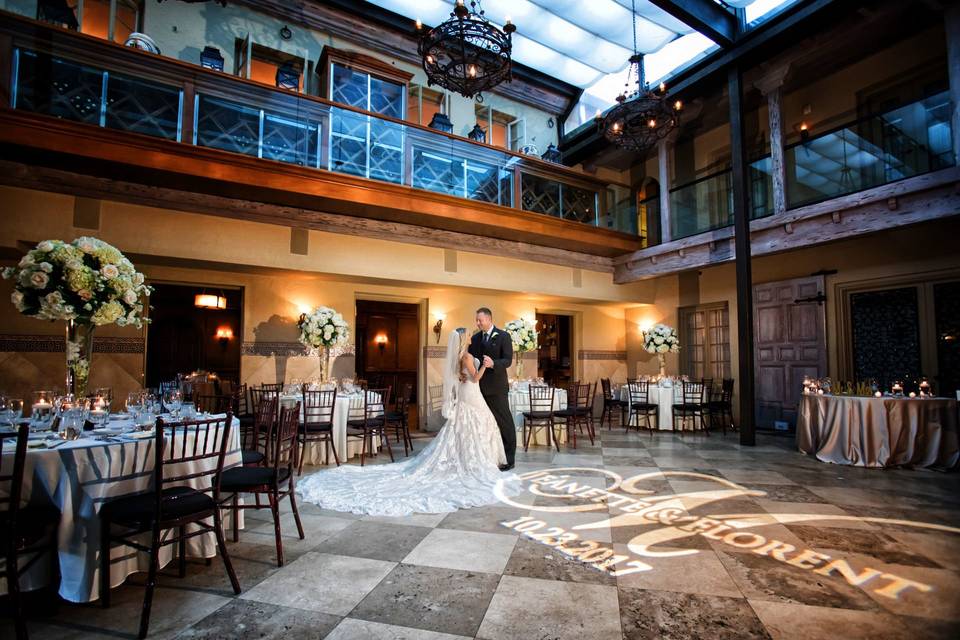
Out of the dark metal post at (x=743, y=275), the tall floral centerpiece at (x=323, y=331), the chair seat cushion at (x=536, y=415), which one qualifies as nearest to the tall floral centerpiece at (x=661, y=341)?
the dark metal post at (x=743, y=275)

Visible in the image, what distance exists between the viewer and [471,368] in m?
5.29

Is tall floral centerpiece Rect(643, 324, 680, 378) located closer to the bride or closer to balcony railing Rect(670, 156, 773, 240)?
balcony railing Rect(670, 156, 773, 240)

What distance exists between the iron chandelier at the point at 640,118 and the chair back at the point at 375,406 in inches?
205

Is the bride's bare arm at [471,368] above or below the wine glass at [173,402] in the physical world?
above

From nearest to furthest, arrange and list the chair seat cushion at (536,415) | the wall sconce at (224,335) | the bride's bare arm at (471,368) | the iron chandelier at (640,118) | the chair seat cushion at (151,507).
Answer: the chair seat cushion at (151,507) < the bride's bare arm at (471,368) < the iron chandelier at (640,118) < the chair seat cushion at (536,415) < the wall sconce at (224,335)

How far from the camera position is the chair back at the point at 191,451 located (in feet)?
8.66

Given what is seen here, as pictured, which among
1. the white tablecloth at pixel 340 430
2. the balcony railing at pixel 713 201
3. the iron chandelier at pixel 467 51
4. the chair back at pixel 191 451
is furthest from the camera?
the balcony railing at pixel 713 201

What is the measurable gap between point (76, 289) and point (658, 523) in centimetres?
472

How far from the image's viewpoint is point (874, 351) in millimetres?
7949

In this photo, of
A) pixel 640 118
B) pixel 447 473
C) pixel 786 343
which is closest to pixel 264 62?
pixel 640 118

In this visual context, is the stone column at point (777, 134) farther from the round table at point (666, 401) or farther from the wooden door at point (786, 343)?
the round table at point (666, 401)

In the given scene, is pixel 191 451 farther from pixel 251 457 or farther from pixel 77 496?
pixel 251 457

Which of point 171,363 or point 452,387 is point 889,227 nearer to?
point 452,387

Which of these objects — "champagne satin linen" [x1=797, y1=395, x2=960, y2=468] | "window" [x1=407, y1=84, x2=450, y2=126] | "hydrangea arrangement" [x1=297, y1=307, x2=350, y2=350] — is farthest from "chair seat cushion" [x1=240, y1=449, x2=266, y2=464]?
"window" [x1=407, y1=84, x2=450, y2=126]
